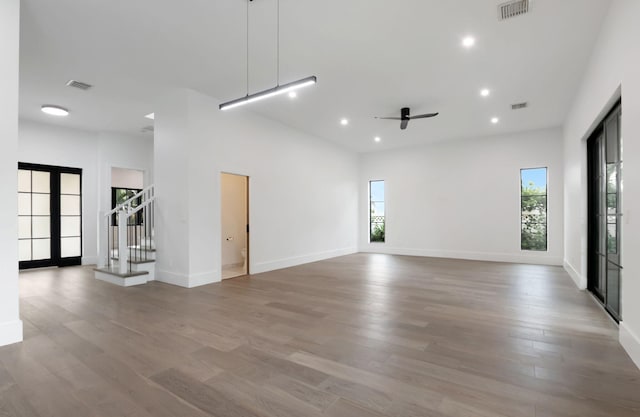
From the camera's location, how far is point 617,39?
3053 mm

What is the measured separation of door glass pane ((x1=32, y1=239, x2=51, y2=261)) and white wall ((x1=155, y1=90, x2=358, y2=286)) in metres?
3.77

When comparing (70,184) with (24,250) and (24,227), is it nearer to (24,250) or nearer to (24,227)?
(24,227)

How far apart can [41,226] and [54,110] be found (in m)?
2.93

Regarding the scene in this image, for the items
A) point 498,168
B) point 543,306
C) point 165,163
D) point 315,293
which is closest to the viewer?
point 543,306

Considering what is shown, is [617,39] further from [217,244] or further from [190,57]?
[217,244]

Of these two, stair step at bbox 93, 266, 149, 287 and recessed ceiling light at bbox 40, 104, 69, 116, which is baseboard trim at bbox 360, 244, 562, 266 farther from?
recessed ceiling light at bbox 40, 104, 69, 116

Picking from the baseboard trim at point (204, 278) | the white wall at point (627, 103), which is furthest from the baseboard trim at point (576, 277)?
the baseboard trim at point (204, 278)

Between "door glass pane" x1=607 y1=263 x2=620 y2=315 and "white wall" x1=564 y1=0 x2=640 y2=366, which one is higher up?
"white wall" x1=564 y1=0 x2=640 y2=366

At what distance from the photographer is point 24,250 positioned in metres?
7.13

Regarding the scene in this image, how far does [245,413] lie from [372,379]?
928 millimetres

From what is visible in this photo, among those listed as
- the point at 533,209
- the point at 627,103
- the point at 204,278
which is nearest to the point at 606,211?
the point at 627,103

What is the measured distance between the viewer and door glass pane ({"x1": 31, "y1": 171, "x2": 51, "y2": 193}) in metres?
7.36

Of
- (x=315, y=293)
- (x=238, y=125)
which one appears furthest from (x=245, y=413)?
(x=238, y=125)

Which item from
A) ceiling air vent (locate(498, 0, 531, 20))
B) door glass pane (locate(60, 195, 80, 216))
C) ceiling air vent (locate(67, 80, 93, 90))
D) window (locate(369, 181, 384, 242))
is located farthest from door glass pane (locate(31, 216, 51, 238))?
ceiling air vent (locate(498, 0, 531, 20))
